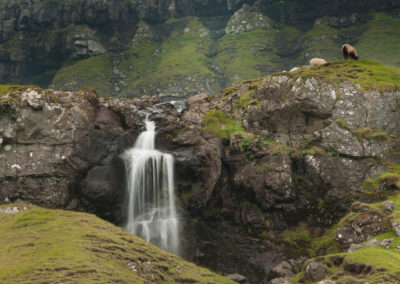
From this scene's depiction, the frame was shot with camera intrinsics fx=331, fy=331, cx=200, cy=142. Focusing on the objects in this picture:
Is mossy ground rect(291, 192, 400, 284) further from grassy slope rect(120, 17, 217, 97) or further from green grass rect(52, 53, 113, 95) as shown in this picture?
green grass rect(52, 53, 113, 95)

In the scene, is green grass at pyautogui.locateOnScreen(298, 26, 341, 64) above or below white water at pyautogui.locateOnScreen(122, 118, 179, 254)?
above

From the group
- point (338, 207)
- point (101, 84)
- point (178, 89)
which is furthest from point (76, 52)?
point (338, 207)

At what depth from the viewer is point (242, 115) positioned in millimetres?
38625

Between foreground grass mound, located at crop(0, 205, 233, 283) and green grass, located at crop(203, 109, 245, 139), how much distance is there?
65.9ft

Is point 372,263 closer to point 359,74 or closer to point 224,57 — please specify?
point 359,74

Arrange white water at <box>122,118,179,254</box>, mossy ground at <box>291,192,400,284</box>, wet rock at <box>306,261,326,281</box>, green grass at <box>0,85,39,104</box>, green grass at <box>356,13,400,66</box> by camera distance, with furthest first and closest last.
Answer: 1. green grass at <box>356,13,400,66</box>
2. green grass at <box>0,85,39,104</box>
3. white water at <box>122,118,179,254</box>
4. wet rock at <box>306,261,326,281</box>
5. mossy ground at <box>291,192,400,284</box>

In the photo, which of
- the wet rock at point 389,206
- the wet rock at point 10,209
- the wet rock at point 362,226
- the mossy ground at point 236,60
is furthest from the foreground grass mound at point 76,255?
the mossy ground at point 236,60

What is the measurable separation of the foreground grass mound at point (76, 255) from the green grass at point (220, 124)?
2007cm

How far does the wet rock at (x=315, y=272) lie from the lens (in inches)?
705

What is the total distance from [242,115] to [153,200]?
47.3ft

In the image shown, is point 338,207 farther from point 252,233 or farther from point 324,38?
point 324,38

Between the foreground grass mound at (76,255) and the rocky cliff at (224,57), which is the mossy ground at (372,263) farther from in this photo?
the rocky cliff at (224,57)

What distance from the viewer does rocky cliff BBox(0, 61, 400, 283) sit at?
2995 centimetres

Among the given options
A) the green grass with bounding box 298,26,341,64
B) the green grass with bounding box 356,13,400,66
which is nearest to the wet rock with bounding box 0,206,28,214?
the green grass with bounding box 356,13,400,66
